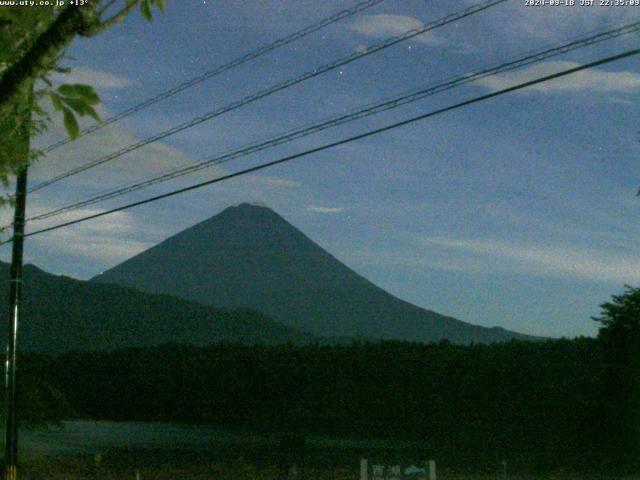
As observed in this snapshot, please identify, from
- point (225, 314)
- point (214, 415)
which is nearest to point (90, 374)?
point (214, 415)

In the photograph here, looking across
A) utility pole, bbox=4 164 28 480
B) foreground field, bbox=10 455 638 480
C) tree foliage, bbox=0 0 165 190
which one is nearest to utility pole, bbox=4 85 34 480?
utility pole, bbox=4 164 28 480

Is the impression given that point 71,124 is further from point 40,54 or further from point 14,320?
point 14,320

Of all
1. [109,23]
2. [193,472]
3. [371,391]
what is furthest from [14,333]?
[371,391]

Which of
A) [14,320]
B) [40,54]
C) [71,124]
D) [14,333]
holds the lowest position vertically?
[14,333]

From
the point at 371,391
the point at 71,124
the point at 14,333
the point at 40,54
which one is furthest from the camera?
the point at 371,391

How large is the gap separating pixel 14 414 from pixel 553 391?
29395mm

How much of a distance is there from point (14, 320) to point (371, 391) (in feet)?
111

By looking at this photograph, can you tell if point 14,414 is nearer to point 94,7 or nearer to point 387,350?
point 94,7

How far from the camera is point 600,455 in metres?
25.0

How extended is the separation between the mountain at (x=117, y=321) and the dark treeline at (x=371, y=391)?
5283 centimetres

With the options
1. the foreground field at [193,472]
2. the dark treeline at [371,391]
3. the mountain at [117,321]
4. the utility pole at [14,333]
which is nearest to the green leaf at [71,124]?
the utility pole at [14,333]

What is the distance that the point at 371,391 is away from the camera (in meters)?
51.0

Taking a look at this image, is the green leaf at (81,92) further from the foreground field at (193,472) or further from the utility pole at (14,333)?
the foreground field at (193,472)

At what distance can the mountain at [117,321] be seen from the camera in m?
119
